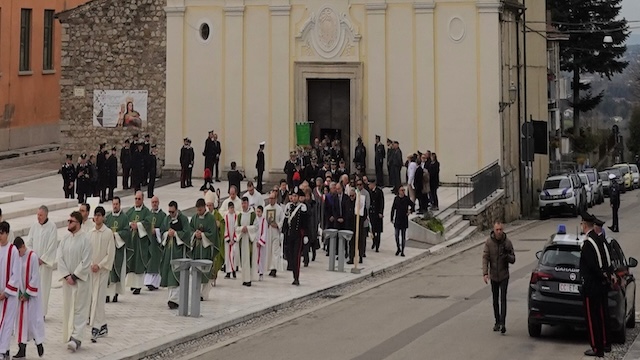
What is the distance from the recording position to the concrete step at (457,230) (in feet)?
106

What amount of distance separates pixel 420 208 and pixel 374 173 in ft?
19.9

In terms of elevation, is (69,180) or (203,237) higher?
(69,180)

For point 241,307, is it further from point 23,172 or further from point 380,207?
point 23,172

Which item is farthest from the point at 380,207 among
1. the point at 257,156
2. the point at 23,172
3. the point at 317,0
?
the point at 23,172

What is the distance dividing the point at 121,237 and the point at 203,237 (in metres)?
1.33

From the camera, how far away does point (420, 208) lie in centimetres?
3306

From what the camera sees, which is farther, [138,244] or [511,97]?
[511,97]

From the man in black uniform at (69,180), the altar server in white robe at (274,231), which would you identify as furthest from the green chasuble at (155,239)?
the man in black uniform at (69,180)

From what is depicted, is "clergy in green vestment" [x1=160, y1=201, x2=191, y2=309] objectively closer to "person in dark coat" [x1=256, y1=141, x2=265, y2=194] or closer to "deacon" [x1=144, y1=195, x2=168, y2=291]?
"deacon" [x1=144, y1=195, x2=168, y2=291]

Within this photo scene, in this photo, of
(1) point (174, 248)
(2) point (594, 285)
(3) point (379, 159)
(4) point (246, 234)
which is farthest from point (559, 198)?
(2) point (594, 285)

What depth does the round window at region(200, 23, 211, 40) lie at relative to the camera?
134ft

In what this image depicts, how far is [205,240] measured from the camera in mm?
20031

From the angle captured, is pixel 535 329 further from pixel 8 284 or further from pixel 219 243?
pixel 8 284

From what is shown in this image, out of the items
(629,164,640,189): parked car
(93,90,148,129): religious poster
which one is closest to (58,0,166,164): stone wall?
(93,90,148,129): religious poster
